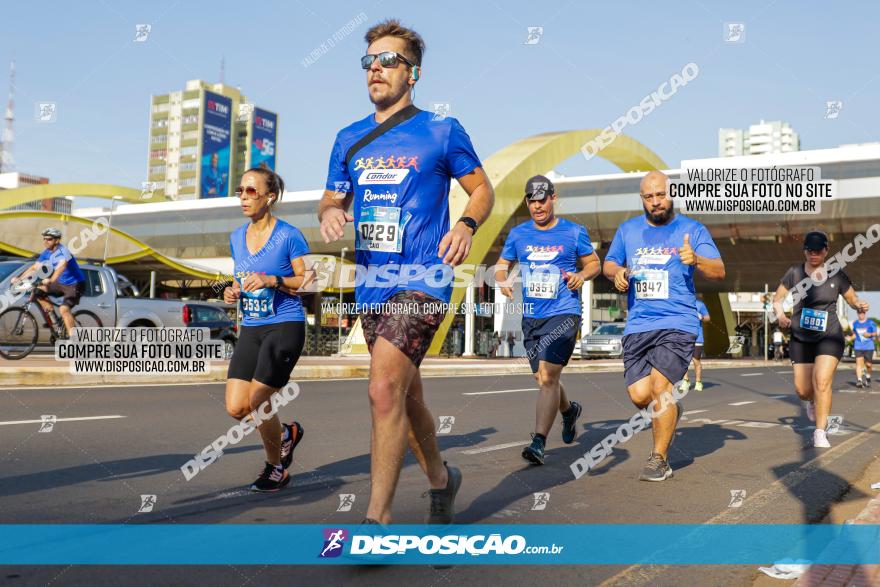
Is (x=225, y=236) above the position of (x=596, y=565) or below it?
above

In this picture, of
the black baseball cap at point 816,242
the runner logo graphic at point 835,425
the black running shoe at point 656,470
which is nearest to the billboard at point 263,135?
the runner logo graphic at point 835,425

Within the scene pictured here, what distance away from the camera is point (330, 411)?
976cm

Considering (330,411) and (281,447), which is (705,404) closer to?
(330,411)

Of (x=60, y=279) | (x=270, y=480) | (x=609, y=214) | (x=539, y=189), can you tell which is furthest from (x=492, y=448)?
(x=609, y=214)

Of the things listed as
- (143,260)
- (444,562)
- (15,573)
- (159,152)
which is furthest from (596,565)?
(159,152)

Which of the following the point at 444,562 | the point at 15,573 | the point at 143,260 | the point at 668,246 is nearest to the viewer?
the point at 15,573

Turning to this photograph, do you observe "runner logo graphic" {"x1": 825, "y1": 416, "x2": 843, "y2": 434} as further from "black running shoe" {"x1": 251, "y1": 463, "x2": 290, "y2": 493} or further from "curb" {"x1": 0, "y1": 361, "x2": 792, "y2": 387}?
"curb" {"x1": 0, "y1": 361, "x2": 792, "y2": 387}

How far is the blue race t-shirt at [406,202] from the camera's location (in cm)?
367

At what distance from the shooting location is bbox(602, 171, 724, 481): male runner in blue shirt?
588cm

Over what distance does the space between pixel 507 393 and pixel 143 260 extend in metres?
22.5

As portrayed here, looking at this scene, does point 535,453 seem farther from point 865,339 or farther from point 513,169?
point 513,169

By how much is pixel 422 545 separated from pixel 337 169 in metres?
1.67

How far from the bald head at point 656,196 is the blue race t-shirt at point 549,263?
0.91 meters

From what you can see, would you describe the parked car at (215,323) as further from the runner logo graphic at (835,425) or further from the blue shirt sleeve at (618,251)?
the blue shirt sleeve at (618,251)
